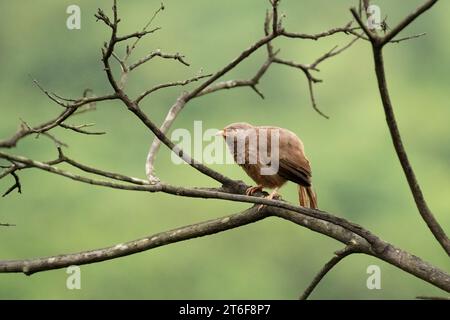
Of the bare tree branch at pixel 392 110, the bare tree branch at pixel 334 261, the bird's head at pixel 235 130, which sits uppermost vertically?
the bird's head at pixel 235 130

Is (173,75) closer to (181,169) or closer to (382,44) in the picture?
(181,169)

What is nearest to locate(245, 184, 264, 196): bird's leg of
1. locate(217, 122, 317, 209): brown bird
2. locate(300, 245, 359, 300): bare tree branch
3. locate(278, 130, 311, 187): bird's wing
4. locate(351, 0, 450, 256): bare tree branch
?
locate(217, 122, 317, 209): brown bird

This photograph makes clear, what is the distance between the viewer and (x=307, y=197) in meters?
2.90

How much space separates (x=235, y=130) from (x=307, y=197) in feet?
1.14

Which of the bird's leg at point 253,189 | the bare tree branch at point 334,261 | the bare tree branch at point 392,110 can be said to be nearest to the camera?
the bare tree branch at point 392,110

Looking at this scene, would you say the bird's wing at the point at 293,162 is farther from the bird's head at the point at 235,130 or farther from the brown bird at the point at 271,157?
the bird's head at the point at 235,130

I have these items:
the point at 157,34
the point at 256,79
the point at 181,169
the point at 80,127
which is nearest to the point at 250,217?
the point at 80,127

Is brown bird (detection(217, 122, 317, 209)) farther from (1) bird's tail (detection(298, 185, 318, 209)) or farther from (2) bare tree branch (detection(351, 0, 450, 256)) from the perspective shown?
(2) bare tree branch (detection(351, 0, 450, 256))

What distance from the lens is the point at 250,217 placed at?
260 cm

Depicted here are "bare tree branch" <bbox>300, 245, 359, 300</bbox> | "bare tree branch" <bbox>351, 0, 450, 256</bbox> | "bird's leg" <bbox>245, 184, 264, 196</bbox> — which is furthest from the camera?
"bird's leg" <bbox>245, 184, 264, 196</bbox>

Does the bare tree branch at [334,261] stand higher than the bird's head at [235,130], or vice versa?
the bird's head at [235,130]

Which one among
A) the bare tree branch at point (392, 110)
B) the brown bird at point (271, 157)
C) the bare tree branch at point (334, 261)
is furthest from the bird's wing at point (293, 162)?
the bare tree branch at point (392, 110)

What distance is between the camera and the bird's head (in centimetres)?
288

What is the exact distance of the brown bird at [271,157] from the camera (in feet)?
9.26
